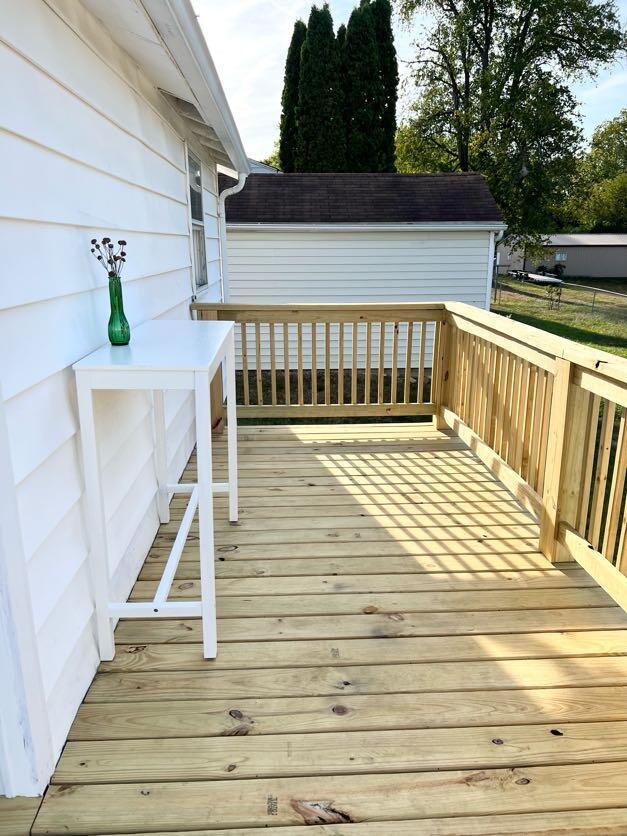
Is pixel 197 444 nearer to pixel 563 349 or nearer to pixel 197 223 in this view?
pixel 563 349

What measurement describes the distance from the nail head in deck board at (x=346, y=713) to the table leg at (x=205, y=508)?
0.24 m

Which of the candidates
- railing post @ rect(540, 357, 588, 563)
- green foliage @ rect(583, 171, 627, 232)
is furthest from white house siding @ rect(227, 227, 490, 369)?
green foliage @ rect(583, 171, 627, 232)

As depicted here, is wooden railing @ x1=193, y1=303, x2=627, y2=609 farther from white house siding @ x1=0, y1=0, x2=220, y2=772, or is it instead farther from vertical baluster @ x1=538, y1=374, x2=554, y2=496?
white house siding @ x1=0, y1=0, x2=220, y2=772

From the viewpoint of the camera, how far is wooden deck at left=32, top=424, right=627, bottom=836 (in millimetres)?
1587

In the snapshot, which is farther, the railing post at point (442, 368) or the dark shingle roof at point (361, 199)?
the dark shingle roof at point (361, 199)

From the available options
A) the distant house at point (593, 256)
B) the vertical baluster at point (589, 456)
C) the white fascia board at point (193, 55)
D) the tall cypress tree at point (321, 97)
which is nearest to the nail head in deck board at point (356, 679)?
the vertical baluster at point (589, 456)

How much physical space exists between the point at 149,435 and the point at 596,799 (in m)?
2.32

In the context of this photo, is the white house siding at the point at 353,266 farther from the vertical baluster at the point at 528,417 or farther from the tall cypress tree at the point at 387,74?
the tall cypress tree at the point at 387,74

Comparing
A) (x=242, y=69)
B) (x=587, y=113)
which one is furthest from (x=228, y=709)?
(x=242, y=69)

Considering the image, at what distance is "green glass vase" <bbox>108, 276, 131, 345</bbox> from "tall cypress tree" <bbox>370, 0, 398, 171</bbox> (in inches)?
596

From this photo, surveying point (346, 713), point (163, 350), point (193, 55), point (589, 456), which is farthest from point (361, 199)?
point (346, 713)

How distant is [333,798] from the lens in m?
1.61

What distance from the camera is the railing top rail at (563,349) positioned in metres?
2.27

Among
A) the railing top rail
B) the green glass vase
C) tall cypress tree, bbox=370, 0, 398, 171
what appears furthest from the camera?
tall cypress tree, bbox=370, 0, 398, 171
